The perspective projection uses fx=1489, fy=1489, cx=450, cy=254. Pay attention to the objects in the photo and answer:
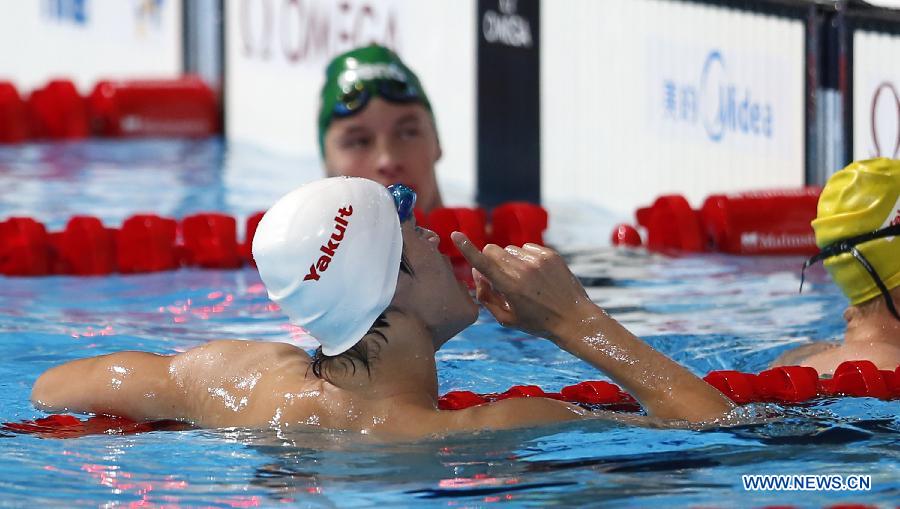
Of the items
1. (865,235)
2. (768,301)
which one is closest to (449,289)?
→ (865,235)

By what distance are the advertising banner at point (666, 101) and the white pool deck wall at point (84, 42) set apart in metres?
4.75

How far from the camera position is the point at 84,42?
39.5 feet

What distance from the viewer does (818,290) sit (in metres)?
5.49

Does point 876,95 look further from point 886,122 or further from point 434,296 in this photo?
point 434,296

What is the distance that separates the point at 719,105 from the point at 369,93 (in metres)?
1.82

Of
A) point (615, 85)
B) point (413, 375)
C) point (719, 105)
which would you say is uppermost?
point (615, 85)

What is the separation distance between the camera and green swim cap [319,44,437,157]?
5.91 m

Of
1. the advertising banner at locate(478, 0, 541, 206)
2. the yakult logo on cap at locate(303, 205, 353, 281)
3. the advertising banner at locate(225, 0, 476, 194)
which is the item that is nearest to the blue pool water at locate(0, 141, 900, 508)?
the yakult logo on cap at locate(303, 205, 353, 281)

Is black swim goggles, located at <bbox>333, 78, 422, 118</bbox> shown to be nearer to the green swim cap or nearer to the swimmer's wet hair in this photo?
the green swim cap

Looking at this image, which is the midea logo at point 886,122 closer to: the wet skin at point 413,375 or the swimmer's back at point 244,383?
the wet skin at point 413,375

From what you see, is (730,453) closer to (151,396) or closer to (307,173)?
(151,396)

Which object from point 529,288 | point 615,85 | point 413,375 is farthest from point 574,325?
point 615,85

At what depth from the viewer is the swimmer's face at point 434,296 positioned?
2.92 metres

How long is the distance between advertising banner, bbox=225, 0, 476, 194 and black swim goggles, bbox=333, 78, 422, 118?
8.50 feet
